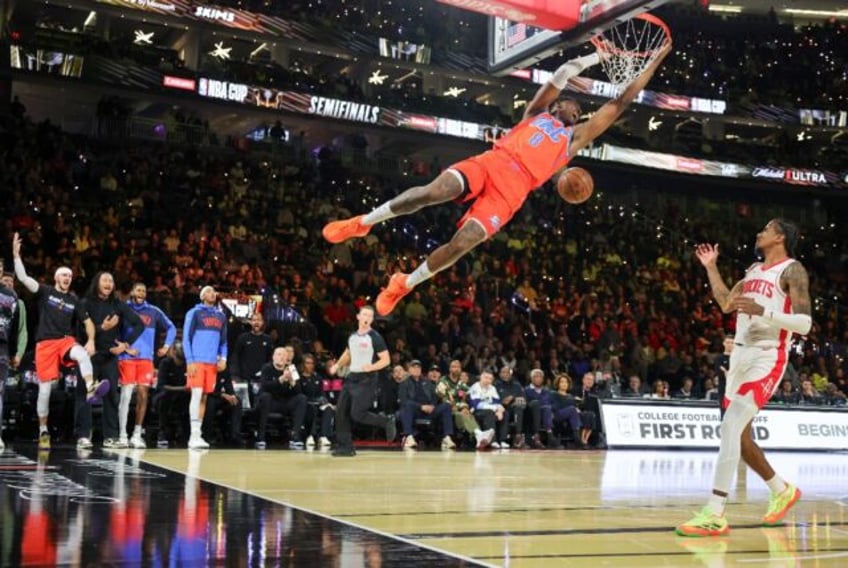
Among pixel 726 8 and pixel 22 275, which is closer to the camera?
pixel 22 275

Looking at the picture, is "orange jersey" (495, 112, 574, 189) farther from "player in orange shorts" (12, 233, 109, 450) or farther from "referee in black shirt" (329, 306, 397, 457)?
"player in orange shorts" (12, 233, 109, 450)

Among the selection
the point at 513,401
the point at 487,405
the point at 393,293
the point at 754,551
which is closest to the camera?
the point at 754,551

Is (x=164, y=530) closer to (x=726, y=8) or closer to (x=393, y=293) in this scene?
(x=393, y=293)

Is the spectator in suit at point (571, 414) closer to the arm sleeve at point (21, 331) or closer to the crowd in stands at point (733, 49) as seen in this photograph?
the arm sleeve at point (21, 331)

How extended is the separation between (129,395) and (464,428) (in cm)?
551

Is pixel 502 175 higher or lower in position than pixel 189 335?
higher

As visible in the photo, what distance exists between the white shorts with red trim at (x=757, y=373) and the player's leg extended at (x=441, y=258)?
7.13 ft

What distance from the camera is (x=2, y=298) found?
10523 mm

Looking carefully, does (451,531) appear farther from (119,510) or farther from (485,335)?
(485,335)

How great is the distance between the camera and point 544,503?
7539mm

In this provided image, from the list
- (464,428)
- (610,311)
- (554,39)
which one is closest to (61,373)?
(464,428)

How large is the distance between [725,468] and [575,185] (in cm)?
266

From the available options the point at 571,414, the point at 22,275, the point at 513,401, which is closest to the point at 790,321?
the point at 22,275

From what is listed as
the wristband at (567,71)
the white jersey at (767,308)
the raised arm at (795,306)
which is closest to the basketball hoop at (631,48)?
the wristband at (567,71)
